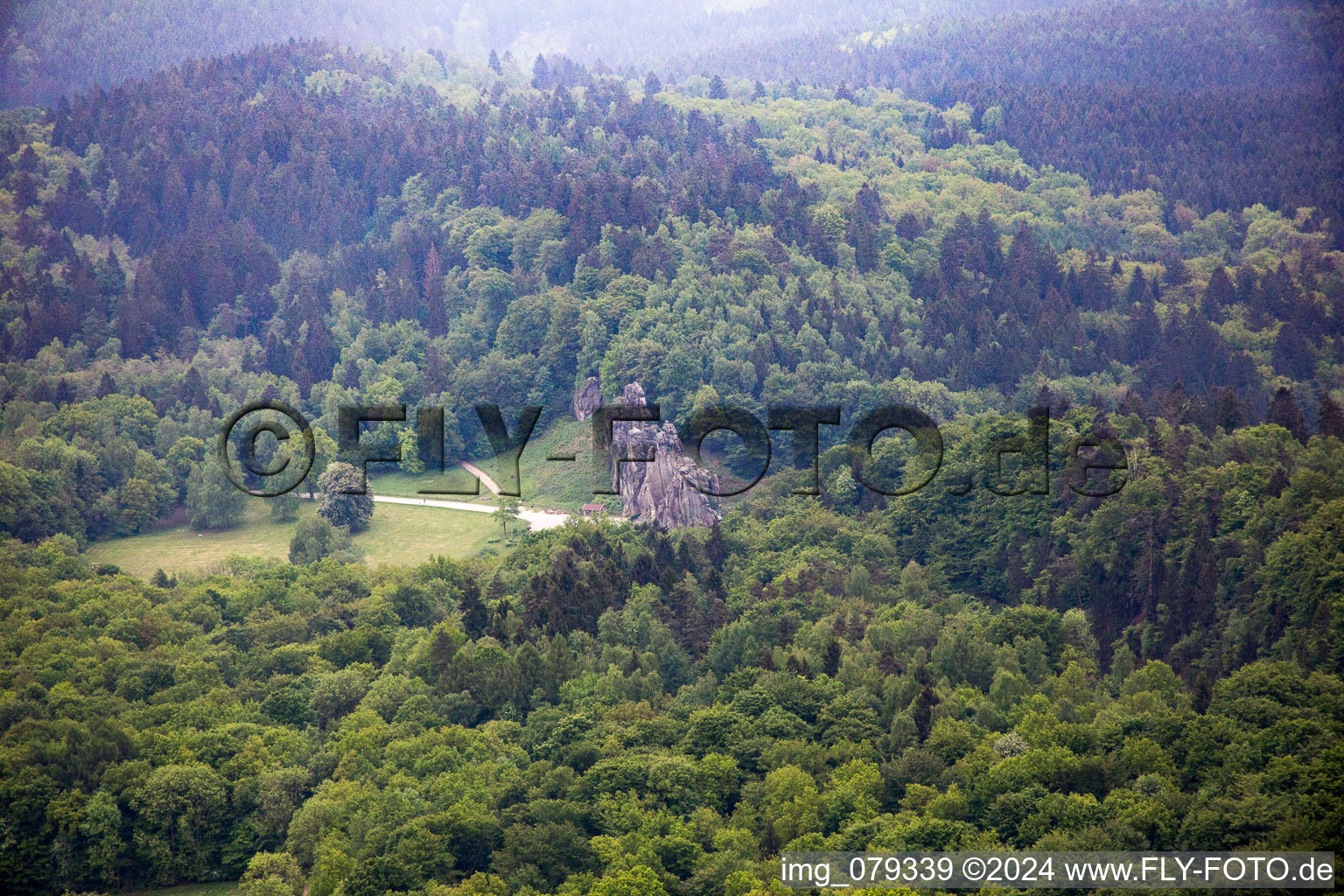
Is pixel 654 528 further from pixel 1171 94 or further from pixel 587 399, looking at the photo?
pixel 1171 94

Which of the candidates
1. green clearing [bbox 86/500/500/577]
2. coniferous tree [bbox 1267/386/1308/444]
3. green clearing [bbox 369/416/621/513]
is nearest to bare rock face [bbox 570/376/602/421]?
green clearing [bbox 369/416/621/513]

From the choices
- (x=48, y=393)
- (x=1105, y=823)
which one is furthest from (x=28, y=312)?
(x=1105, y=823)

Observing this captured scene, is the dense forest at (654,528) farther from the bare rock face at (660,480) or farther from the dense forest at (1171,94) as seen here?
the bare rock face at (660,480)

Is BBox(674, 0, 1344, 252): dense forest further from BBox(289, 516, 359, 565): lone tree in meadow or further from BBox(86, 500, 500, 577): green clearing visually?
BBox(289, 516, 359, 565): lone tree in meadow

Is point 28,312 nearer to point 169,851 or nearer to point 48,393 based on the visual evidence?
point 48,393

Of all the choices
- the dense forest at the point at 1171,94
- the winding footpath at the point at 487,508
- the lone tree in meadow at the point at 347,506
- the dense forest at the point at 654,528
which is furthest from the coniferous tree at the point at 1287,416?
the dense forest at the point at 1171,94

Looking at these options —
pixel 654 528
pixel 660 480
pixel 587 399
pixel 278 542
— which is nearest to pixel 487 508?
pixel 660 480
